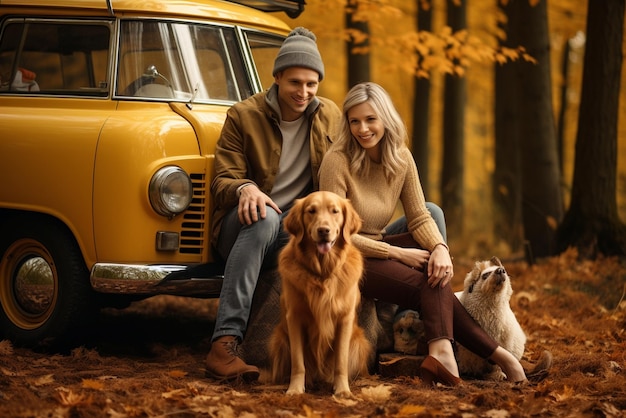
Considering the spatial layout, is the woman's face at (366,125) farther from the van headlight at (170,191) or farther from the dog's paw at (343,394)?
the dog's paw at (343,394)

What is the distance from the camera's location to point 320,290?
455cm

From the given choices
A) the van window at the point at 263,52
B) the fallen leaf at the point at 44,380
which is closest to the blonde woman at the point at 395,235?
the van window at the point at 263,52

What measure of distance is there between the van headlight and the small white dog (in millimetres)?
1838

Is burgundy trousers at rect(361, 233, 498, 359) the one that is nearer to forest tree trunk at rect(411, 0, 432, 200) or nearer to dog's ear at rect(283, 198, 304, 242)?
dog's ear at rect(283, 198, 304, 242)

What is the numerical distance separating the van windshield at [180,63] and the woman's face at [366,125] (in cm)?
131

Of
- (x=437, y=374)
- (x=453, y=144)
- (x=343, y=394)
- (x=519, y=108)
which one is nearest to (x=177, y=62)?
(x=343, y=394)

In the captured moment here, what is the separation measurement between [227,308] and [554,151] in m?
5.92

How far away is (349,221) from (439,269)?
2.12 feet

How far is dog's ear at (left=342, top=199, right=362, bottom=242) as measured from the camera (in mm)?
4582

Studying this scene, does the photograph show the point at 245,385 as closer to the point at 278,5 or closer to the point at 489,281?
the point at 489,281

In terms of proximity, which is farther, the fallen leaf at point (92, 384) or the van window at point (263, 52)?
the van window at point (263, 52)

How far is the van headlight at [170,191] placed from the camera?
518cm

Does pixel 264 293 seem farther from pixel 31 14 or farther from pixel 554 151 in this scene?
pixel 554 151

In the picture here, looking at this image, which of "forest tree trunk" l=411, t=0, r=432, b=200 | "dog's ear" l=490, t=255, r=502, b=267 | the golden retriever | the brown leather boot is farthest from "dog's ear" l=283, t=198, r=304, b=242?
"forest tree trunk" l=411, t=0, r=432, b=200
